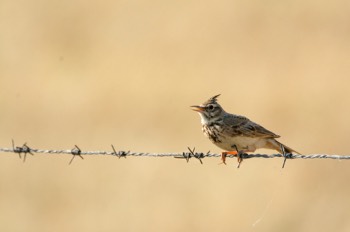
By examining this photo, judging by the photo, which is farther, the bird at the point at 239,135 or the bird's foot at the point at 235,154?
the bird at the point at 239,135

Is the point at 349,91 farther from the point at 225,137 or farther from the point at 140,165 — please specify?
the point at 225,137

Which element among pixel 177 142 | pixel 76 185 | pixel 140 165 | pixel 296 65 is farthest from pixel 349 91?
pixel 76 185

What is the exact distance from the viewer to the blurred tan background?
15711 millimetres

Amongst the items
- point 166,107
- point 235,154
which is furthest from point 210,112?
point 166,107

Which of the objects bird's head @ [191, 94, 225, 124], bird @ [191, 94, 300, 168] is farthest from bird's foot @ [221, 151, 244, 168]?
bird's head @ [191, 94, 225, 124]

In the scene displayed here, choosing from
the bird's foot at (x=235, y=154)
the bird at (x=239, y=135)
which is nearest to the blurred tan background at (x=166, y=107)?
the bird at (x=239, y=135)

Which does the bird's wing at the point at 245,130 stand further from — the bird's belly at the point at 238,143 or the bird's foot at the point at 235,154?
the bird's foot at the point at 235,154

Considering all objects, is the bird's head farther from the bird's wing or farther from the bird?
the bird's wing

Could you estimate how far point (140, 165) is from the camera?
1692 centimetres

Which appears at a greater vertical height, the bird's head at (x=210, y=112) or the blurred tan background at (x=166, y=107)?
the blurred tan background at (x=166, y=107)

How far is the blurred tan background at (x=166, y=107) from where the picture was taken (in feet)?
51.5

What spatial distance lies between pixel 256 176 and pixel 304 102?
3.65m

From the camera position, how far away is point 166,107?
19875 mm

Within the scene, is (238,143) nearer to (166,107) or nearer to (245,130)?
(245,130)
